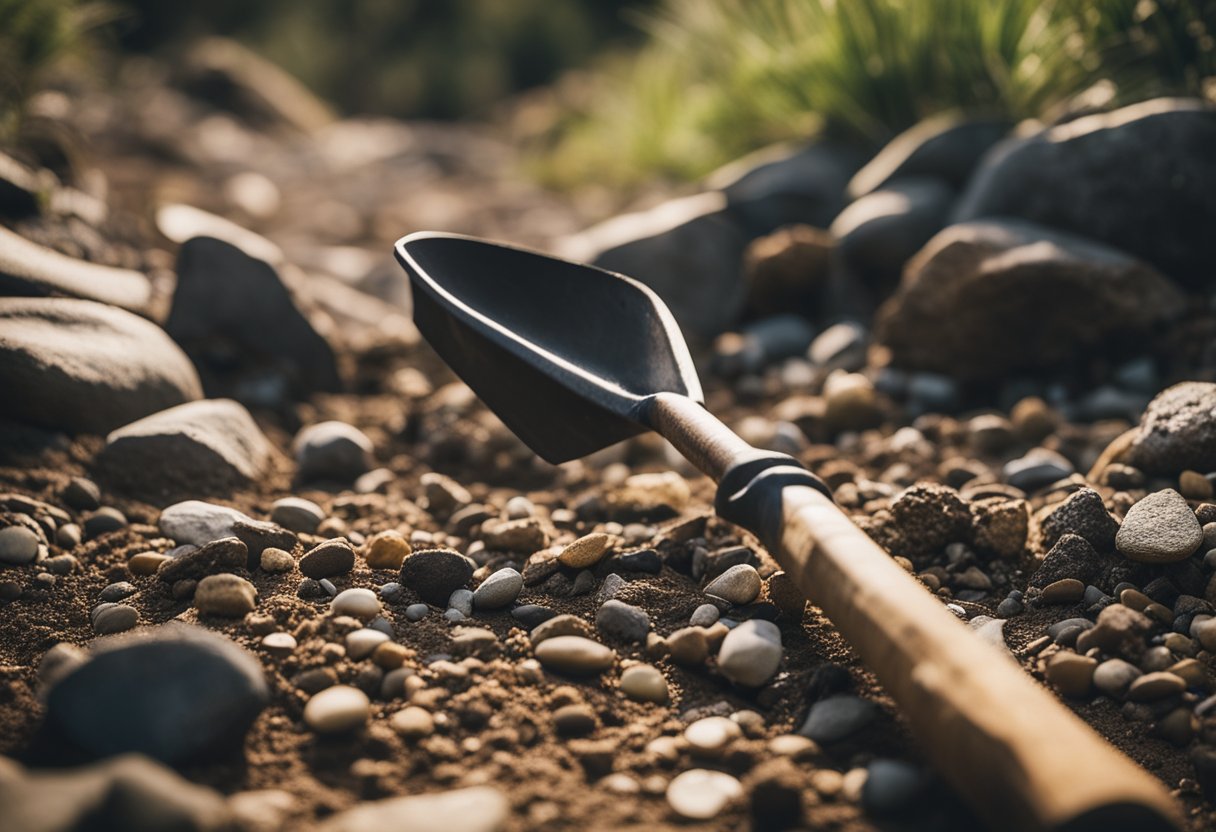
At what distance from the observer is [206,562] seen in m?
1.62

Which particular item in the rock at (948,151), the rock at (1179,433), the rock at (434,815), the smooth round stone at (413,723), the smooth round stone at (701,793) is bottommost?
the smooth round stone at (701,793)

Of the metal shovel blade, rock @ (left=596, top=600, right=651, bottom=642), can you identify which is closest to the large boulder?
the metal shovel blade

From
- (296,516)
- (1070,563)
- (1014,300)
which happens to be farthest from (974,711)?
(1014,300)

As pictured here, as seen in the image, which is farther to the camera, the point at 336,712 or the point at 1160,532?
the point at 1160,532

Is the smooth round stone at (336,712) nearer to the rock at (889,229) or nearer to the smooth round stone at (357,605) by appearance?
the smooth round stone at (357,605)

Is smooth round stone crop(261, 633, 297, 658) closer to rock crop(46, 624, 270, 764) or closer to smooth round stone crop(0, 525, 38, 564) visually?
rock crop(46, 624, 270, 764)

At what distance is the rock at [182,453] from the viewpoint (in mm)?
2033

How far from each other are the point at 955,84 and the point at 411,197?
3.80m

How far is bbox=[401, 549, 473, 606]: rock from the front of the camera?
1.62m

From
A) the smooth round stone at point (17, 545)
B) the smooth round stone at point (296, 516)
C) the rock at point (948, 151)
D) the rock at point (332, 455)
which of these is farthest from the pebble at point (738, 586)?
the rock at point (948, 151)

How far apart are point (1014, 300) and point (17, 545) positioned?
2447mm

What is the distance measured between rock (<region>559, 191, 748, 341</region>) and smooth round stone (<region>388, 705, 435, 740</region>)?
2.18 metres

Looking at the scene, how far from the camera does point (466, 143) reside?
29.6ft

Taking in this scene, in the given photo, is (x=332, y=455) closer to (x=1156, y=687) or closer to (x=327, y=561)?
(x=327, y=561)
